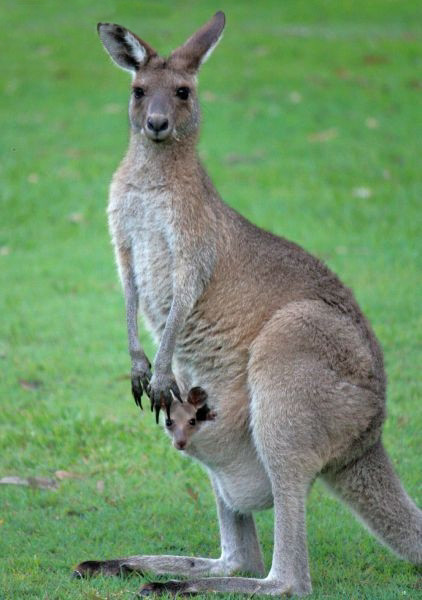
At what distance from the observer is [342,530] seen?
16.7ft

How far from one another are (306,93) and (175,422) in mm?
9983

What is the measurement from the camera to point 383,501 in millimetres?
4348

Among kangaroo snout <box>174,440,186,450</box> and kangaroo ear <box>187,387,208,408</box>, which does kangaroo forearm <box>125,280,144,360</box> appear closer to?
kangaroo ear <box>187,387,208,408</box>

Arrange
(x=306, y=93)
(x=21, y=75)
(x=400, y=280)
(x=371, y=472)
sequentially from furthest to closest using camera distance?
1. (x=21, y=75)
2. (x=306, y=93)
3. (x=400, y=280)
4. (x=371, y=472)

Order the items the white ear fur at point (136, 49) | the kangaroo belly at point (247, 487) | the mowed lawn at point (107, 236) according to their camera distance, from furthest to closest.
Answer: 1. the mowed lawn at point (107, 236)
2. the white ear fur at point (136, 49)
3. the kangaroo belly at point (247, 487)

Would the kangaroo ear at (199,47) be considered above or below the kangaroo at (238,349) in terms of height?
above

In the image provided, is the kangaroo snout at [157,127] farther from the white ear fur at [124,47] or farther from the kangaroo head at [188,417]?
the kangaroo head at [188,417]

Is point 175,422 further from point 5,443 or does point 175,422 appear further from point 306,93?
point 306,93

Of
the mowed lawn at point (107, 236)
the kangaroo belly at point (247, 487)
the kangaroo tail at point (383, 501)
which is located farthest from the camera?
the mowed lawn at point (107, 236)

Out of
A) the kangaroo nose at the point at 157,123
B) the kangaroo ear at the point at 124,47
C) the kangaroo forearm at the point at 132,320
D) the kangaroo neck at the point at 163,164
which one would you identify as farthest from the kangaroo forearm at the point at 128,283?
the kangaroo ear at the point at 124,47

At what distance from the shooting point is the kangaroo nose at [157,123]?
451 cm

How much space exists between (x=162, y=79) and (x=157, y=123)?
0.24 meters

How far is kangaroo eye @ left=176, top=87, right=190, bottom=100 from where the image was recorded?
4.64 metres

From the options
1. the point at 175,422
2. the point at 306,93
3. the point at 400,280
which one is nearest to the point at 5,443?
the point at 175,422
